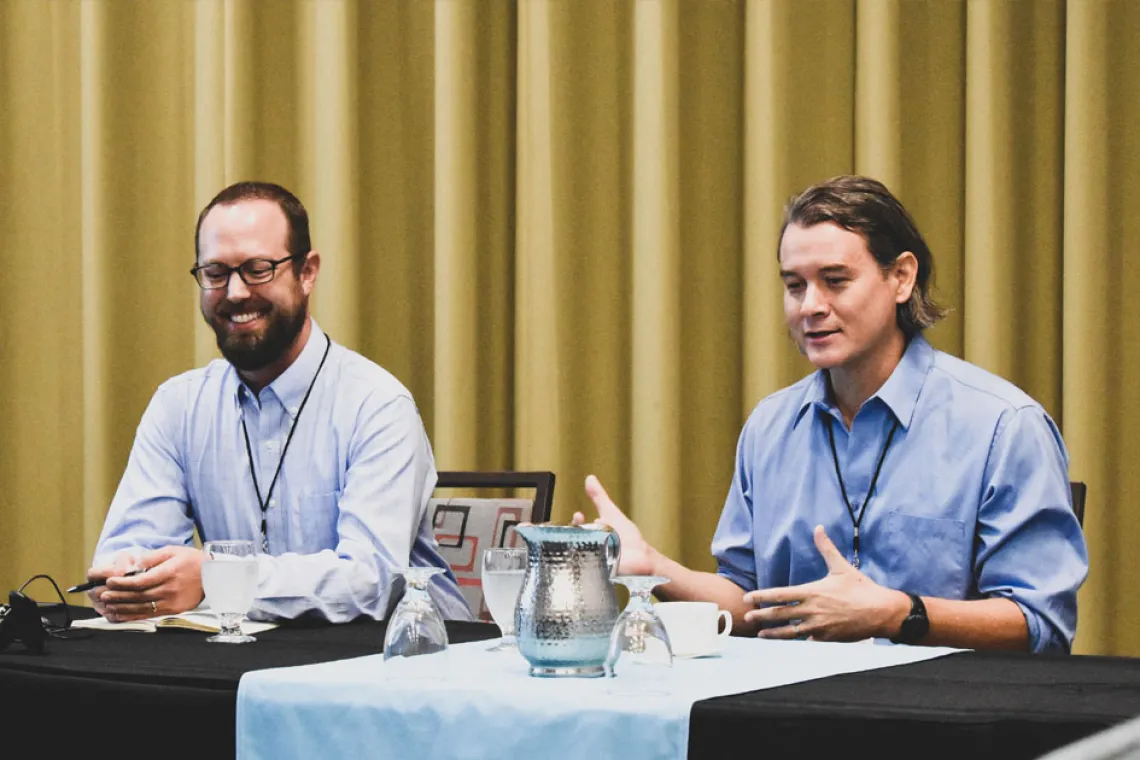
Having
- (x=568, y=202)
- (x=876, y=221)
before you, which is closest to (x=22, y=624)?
(x=876, y=221)

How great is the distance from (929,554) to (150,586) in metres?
1.11

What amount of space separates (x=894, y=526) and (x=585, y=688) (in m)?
0.90

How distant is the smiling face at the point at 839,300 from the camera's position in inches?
81.9

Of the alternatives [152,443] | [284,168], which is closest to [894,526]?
[152,443]

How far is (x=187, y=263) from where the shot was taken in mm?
3814

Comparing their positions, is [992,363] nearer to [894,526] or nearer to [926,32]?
[926,32]

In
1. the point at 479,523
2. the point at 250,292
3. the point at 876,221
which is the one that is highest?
the point at 876,221

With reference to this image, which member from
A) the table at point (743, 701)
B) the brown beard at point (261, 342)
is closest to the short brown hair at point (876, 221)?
the table at point (743, 701)

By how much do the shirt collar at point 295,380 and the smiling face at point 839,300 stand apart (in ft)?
2.91

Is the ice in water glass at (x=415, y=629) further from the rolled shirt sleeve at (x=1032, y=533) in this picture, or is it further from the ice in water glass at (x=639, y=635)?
the rolled shirt sleeve at (x=1032, y=533)

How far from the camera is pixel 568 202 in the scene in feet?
11.1

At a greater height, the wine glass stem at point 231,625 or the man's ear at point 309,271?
the man's ear at point 309,271

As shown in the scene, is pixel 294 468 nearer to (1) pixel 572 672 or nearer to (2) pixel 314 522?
(2) pixel 314 522

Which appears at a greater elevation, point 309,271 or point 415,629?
point 309,271
